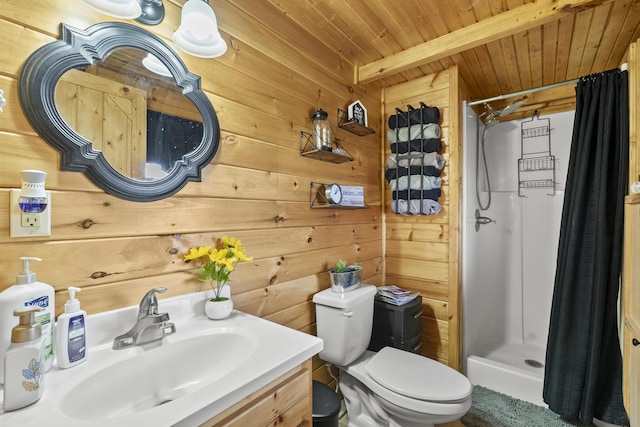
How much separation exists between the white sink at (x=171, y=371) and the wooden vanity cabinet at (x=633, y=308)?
1239 mm

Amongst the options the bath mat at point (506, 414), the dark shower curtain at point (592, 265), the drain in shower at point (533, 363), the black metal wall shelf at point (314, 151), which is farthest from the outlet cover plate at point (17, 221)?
the drain in shower at point (533, 363)

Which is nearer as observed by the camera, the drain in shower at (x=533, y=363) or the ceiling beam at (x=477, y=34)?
the ceiling beam at (x=477, y=34)

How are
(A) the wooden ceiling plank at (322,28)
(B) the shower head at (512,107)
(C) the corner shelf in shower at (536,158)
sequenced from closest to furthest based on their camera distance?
(A) the wooden ceiling plank at (322,28) → (B) the shower head at (512,107) → (C) the corner shelf in shower at (536,158)

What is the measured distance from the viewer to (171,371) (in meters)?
0.93

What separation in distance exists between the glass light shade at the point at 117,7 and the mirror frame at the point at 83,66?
12cm

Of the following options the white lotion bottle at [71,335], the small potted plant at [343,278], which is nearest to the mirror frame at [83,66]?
the white lotion bottle at [71,335]

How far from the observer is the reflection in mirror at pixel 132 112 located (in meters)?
0.92

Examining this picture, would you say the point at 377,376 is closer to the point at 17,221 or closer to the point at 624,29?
the point at 17,221

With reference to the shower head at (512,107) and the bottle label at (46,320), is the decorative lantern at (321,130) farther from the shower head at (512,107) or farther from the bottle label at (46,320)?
the shower head at (512,107)

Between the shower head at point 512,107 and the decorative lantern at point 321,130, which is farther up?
the shower head at point 512,107

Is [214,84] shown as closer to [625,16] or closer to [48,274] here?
[48,274]

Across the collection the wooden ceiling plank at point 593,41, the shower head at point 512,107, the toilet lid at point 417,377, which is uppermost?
the wooden ceiling plank at point 593,41

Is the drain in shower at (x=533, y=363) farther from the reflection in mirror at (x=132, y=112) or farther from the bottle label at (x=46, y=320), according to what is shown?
the bottle label at (x=46, y=320)

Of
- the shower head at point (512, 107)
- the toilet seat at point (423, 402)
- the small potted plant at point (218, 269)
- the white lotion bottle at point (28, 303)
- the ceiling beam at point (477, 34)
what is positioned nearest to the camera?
the white lotion bottle at point (28, 303)
